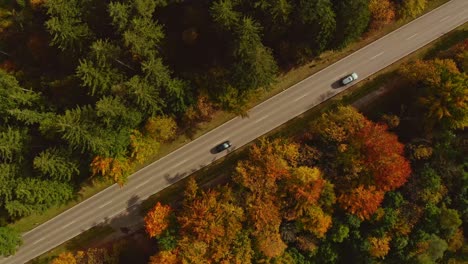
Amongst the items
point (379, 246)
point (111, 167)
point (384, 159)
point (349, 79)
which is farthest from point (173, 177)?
point (379, 246)

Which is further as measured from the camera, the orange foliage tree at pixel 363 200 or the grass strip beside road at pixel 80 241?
the grass strip beside road at pixel 80 241

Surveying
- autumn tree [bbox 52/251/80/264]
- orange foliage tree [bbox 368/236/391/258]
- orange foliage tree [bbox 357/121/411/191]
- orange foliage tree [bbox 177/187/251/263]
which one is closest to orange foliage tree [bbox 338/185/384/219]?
orange foliage tree [bbox 357/121/411/191]

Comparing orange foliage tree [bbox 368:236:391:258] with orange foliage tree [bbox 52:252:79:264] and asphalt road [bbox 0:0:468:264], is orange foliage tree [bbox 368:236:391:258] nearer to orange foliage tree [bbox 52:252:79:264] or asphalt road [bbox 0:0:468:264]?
asphalt road [bbox 0:0:468:264]

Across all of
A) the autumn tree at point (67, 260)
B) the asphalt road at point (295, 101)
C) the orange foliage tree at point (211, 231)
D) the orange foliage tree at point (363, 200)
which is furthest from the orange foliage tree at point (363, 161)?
the autumn tree at point (67, 260)

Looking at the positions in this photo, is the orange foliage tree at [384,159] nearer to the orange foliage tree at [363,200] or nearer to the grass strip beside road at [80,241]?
the orange foliage tree at [363,200]

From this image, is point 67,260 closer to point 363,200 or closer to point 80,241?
point 80,241

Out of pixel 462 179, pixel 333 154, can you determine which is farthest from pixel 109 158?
pixel 462 179
